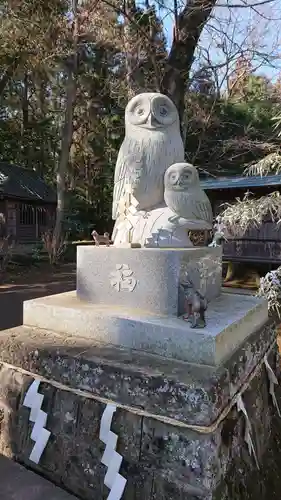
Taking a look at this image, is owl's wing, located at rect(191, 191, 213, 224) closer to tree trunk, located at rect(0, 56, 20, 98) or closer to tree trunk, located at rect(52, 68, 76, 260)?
tree trunk, located at rect(52, 68, 76, 260)

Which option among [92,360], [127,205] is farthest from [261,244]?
[92,360]

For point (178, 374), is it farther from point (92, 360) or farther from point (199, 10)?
point (199, 10)

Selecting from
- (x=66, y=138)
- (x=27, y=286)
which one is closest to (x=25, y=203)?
(x=66, y=138)

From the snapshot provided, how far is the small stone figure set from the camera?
1.67 metres

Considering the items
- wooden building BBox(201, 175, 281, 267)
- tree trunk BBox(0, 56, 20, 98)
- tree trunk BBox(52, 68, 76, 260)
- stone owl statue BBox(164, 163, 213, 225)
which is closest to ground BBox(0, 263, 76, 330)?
tree trunk BBox(52, 68, 76, 260)

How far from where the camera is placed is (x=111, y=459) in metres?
1.54

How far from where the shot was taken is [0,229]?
1327 cm

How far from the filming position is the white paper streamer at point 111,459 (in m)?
1.50

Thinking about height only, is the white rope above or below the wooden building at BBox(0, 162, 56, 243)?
below

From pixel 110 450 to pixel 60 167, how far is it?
1189 cm

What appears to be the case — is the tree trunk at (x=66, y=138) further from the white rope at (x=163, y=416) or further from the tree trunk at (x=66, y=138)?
the white rope at (x=163, y=416)

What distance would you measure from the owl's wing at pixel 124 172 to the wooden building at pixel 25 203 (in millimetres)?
12111

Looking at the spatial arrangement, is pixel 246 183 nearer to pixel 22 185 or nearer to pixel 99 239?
pixel 99 239

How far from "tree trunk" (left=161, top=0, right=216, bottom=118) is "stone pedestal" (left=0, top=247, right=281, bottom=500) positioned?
19.0ft
